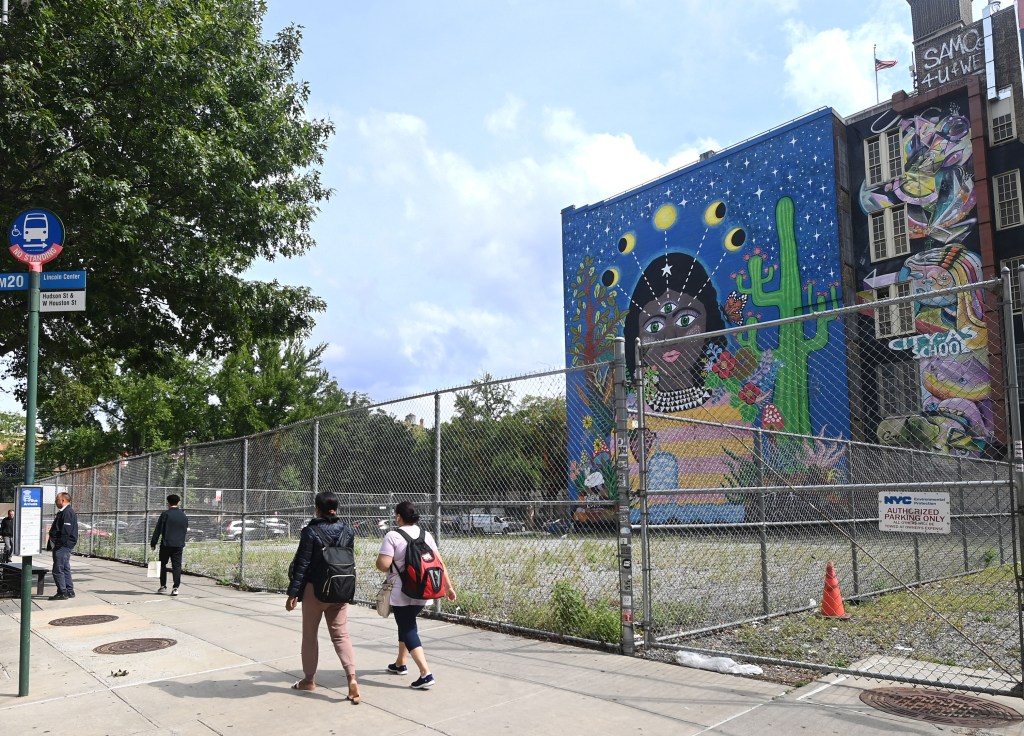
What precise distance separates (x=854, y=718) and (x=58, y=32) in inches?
476

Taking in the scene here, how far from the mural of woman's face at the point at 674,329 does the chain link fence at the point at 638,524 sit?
13.8m

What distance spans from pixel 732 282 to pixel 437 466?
2362cm

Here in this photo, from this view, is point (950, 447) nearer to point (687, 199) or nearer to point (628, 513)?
point (687, 199)

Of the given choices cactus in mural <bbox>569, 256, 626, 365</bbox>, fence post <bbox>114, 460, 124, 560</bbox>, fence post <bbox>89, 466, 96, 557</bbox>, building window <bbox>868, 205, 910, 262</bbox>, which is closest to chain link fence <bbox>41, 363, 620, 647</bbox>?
fence post <bbox>114, 460, 124, 560</bbox>

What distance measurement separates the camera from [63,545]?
11.9m

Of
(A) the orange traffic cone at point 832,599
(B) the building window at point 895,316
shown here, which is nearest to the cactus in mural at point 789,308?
(B) the building window at point 895,316

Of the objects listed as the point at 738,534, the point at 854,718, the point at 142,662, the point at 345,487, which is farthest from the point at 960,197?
the point at 142,662

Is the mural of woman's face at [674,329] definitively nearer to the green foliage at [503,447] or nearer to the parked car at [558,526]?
the green foliage at [503,447]

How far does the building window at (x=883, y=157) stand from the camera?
2717 centimetres

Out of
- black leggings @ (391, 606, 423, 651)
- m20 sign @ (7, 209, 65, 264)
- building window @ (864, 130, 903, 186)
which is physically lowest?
black leggings @ (391, 606, 423, 651)

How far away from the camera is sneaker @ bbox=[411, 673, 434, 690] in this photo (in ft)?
20.0

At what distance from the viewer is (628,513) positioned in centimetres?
709

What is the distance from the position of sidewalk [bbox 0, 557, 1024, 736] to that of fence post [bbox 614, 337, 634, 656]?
13.8 inches

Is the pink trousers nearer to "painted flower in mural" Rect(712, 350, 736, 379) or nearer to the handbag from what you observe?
the handbag
